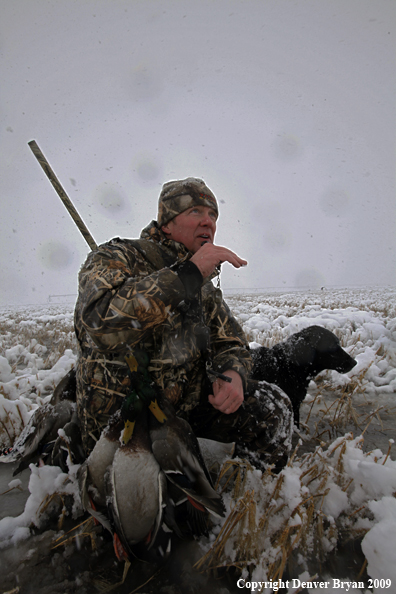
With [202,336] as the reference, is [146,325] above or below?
above

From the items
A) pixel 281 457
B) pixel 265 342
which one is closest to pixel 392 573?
pixel 281 457

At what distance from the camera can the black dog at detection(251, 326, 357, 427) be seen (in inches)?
104

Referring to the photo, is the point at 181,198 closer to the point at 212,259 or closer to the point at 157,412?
the point at 212,259

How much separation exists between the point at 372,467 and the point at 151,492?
1.20 metres

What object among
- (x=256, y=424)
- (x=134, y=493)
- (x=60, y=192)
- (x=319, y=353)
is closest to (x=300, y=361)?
(x=319, y=353)

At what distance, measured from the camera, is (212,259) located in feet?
4.87

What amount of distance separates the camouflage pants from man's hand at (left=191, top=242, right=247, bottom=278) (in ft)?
3.27

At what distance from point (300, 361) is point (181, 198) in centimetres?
186

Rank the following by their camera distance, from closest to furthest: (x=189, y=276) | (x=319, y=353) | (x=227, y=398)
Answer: (x=189, y=276), (x=227, y=398), (x=319, y=353)

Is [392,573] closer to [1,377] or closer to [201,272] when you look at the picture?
[201,272]

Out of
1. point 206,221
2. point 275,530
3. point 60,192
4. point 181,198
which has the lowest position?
point 275,530

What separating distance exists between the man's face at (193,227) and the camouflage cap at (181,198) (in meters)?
0.04

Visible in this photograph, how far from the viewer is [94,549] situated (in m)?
1.29

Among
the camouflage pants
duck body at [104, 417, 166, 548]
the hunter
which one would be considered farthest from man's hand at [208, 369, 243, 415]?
duck body at [104, 417, 166, 548]
